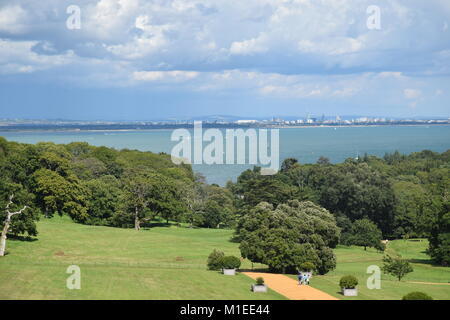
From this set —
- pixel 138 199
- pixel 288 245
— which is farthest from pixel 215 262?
pixel 138 199

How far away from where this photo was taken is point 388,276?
1797 inches

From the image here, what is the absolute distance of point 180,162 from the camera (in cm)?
12812

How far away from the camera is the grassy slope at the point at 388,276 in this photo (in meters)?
34.4

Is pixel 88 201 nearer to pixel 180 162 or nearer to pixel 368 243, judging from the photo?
pixel 368 243

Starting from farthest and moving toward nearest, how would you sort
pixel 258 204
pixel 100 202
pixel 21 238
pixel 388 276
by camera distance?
1. pixel 100 202
2. pixel 258 204
3. pixel 21 238
4. pixel 388 276

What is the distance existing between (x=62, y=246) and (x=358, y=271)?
81.5 ft

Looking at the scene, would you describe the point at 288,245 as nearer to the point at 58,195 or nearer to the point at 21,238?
the point at 21,238

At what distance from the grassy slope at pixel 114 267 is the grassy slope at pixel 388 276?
583cm

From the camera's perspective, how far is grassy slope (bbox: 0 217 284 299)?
95.5ft

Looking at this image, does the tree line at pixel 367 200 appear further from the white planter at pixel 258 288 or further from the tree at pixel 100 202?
the white planter at pixel 258 288

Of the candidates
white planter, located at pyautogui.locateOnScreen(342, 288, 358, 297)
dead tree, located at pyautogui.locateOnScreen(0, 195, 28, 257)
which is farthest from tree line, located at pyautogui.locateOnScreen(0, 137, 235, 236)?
white planter, located at pyautogui.locateOnScreen(342, 288, 358, 297)

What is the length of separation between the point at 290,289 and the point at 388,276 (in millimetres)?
15242

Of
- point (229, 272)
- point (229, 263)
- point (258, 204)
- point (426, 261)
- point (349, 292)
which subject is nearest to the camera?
point (349, 292)
